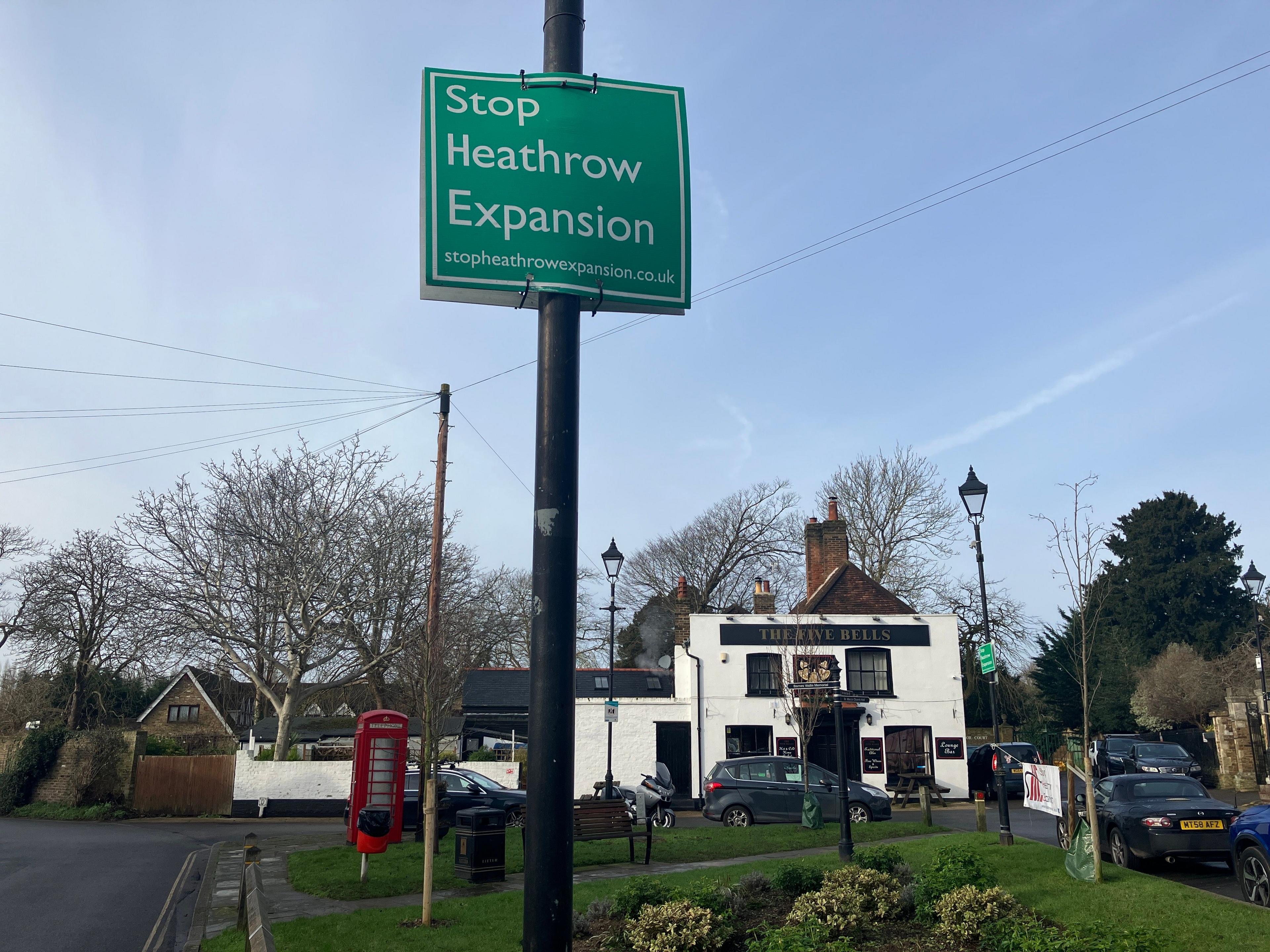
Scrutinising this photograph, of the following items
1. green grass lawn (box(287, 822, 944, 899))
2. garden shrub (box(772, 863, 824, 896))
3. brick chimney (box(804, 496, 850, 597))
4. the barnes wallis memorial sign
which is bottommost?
green grass lawn (box(287, 822, 944, 899))

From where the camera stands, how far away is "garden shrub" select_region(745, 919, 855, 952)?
6293 mm

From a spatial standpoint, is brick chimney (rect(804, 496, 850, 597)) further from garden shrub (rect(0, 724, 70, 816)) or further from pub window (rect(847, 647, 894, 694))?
garden shrub (rect(0, 724, 70, 816))

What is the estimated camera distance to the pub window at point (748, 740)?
31016 mm

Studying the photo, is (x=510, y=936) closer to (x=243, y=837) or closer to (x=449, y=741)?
(x=243, y=837)

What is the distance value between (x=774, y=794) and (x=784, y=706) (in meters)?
9.03

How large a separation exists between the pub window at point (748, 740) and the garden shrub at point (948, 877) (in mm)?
22376

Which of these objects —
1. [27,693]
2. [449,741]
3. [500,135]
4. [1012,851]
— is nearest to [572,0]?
[500,135]

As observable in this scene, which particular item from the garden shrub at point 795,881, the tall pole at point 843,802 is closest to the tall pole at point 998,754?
the tall pole at point 843,802

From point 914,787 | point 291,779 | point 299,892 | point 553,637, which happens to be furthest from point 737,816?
point 553,637

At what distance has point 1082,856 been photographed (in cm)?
1084

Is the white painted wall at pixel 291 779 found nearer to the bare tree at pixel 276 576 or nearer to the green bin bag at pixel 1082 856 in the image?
the bare tree at pixel 276 576

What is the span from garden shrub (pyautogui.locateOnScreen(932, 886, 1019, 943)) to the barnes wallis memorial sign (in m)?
23.8

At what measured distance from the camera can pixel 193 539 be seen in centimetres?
2792

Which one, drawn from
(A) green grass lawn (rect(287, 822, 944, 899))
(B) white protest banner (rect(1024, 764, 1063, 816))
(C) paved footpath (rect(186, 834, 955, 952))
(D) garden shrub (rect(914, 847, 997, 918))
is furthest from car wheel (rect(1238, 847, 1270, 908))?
A: (A) green grass lawn (rect(287, 822, 944, 899))
